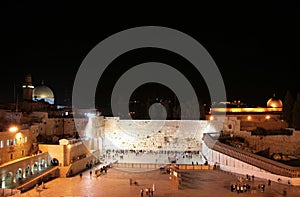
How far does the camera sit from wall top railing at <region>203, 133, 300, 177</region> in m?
19.2

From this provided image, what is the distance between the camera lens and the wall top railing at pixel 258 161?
19.2 meters

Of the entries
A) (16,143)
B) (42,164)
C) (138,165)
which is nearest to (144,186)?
(138,165)

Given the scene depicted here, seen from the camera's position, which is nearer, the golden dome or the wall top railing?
the wall top railing

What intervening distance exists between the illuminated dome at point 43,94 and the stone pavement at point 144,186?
15.9 metres

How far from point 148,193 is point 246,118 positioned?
A: 17939mm

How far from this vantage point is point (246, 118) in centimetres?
3206

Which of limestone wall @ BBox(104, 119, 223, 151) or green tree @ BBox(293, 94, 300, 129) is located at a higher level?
green tree @ BBox(293, 94, 300, 129)

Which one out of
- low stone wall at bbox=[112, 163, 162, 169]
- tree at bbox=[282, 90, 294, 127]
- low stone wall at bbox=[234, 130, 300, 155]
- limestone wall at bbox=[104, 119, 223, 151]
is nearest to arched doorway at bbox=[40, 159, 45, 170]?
low stone wall at bbox=[112, 163, 162, 169]

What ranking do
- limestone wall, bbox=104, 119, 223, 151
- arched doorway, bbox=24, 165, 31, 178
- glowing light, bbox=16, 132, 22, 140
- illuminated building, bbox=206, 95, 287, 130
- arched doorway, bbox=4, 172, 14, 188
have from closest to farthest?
1. arched doorway, bbox=4, 172, 14, 188
2. arched doorway, bbox=24, 165, 31, 178
3. glowing light, bbox=16, 132, 22, 140
4. illuminated building, bbox=206, 95, 287, 130
5. limestone wall, bbox=104, 119, 223, 151

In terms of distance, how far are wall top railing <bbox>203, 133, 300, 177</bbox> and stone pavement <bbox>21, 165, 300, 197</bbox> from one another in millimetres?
918

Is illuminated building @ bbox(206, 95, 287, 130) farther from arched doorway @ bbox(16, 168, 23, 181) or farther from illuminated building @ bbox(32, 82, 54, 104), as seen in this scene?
arched doorway @ bbox(16, 168, 23, 181)

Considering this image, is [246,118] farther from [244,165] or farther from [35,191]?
[35,191]

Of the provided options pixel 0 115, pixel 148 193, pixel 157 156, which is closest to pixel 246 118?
pixel 157 156

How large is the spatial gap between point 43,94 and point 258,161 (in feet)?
76.0
